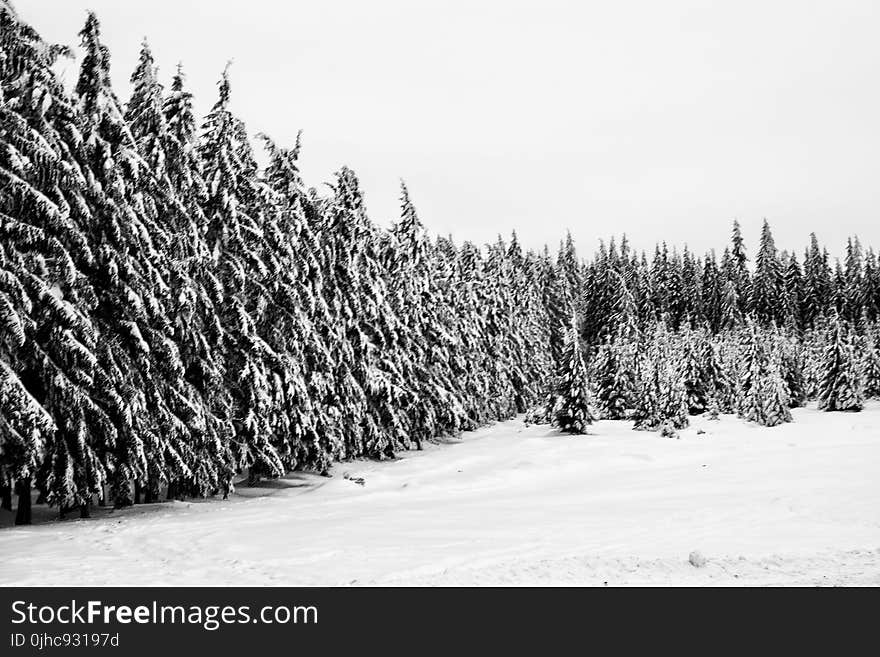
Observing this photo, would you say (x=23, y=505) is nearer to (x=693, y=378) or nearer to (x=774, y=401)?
(x=774, y=401)

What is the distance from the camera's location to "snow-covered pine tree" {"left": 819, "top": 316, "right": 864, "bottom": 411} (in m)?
48.5

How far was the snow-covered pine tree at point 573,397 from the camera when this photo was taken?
37.4 m

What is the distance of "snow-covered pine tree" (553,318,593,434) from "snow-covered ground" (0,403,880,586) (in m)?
10.4

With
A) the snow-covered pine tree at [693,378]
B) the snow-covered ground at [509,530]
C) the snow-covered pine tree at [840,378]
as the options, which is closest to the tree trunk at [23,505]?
the snow-covered ground at [509,530]

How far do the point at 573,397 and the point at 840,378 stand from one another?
80.2 ft

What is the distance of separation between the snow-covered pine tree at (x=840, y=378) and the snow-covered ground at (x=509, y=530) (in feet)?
82.1

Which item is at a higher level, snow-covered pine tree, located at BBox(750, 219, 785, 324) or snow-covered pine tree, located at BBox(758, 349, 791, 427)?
snow-covered pine tree, located at BBox(750, 219, 785, 324)

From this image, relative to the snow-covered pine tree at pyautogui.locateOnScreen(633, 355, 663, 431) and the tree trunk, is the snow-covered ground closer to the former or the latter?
the tree trunk

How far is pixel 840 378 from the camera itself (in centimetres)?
4897

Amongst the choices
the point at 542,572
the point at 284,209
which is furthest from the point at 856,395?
the point at 542,572

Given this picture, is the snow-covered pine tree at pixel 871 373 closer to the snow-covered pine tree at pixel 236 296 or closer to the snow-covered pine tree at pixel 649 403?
the snow-covered pine tree at pixel 649 403

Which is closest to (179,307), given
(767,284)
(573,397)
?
(573,397)

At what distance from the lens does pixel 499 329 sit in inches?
2522

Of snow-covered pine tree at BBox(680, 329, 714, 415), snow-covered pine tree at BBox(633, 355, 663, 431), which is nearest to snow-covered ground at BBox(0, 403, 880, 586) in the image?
snow-covered pine tree at BBox(633, 355, 663, 431)
